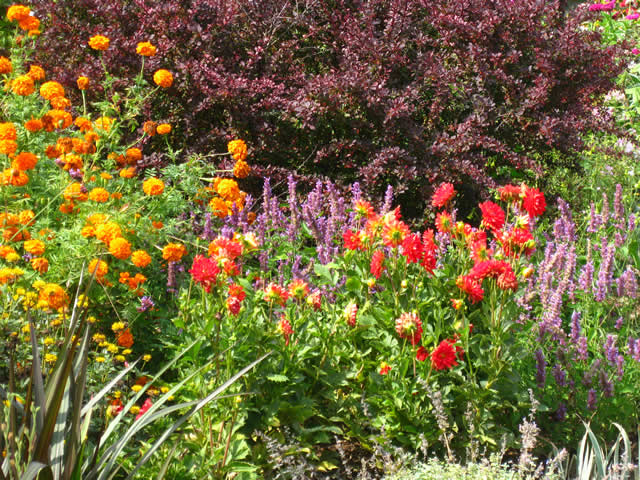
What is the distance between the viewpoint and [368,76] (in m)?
4.66

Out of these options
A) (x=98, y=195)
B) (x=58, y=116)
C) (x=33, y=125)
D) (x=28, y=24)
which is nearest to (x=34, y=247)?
(x=98, y=195)

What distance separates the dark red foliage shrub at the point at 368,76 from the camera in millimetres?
4645

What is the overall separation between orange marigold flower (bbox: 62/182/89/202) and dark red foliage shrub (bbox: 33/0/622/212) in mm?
1342

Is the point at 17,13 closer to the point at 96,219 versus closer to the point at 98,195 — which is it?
the point at 98,195

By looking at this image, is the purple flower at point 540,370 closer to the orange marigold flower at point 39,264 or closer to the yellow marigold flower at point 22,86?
the orange marigold flower at point 39,264

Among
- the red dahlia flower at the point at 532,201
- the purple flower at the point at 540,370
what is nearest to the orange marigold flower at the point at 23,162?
the red dahlia flower at the point at 532,201

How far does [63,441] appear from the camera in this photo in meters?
2.12

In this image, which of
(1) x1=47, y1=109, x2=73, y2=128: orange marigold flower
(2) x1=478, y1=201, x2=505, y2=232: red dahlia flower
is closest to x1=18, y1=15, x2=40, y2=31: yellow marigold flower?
(1) x1=47, y1=109, x2=73, y2=128: orange marigold flower

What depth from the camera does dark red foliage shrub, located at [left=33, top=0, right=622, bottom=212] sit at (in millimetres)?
4645

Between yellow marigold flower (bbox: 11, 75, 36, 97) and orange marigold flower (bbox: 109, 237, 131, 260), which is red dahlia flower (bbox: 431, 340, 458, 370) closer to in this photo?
orange marigold flower (bbox: 109, 237, 131, 260)

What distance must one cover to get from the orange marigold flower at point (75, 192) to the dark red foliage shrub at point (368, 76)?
134cm

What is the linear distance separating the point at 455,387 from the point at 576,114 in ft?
8.99

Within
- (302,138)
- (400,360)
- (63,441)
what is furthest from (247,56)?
(63,441)

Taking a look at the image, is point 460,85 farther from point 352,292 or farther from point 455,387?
point 455,387
